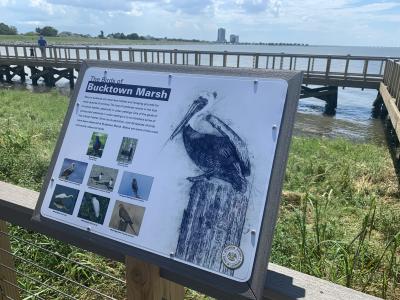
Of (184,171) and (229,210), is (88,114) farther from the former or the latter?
(229,210)

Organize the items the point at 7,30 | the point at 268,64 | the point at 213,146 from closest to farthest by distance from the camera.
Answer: the point at 213,146 → the point at 268,64 → the point at 7,30

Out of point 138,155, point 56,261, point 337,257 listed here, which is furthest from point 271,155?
point 56,261

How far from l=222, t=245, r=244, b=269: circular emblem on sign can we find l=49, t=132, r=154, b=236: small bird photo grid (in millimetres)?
339

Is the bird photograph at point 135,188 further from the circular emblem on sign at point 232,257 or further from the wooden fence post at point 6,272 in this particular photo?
the wooden fence post at point 6,272

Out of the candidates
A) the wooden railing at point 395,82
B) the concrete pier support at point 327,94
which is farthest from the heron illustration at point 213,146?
the concrete pier support at point 327,94

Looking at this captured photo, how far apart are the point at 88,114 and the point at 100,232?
1.67 ft

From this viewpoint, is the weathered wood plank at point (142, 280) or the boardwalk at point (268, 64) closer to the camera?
the weathered wood plank at point (142, 280)

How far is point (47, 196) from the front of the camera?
1.65m

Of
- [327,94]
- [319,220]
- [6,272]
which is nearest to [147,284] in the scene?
[6,272]

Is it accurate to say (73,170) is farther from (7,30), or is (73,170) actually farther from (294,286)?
(7,30)

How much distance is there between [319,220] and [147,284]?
3247mm

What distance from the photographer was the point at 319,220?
4328mm

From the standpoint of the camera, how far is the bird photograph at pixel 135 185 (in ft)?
4.59

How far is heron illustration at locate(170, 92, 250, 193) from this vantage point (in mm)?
1252
